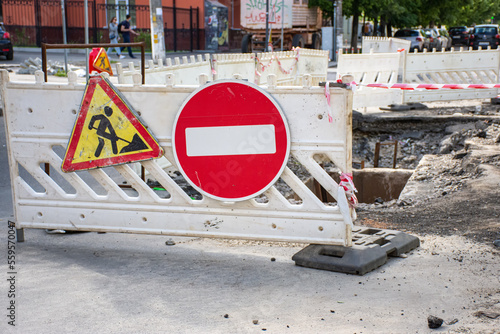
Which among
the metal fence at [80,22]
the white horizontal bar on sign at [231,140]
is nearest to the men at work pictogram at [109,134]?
the white horizontal bar on sign at [231,140]

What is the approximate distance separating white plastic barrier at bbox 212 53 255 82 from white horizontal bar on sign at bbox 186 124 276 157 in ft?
19.4

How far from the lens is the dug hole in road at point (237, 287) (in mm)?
3838

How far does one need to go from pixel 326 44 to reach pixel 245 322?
32.9 meters

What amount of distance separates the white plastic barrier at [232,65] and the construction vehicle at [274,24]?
1941cm

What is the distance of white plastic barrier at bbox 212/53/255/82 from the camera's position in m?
11.1

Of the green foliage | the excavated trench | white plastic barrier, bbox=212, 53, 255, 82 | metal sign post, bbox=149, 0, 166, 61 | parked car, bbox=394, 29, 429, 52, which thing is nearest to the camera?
the excavated trench

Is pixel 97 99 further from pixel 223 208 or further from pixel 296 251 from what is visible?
pixel 296 251

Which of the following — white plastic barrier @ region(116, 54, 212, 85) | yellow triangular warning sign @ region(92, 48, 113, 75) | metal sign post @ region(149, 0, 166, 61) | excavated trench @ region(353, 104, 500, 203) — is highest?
metal sign post @ region(149, 0, 166, 61)

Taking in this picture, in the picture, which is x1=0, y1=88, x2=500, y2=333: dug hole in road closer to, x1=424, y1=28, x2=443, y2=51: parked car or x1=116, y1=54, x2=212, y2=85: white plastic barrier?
x1=116, y1=54, x2=212, y2=85: white plastic barrier

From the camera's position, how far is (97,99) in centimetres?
496

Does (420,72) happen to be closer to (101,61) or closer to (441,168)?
(441,168)

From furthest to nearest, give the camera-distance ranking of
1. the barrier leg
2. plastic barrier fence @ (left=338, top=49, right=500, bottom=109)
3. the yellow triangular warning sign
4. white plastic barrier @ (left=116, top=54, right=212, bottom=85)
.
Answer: plastic barrier fence @ (left=338, top=49, right=500, bottom=109) → the yellow triangular warning sign → white plastic barrier @ (left=116, top=54, right=212, bottom=85) → the barrier leg

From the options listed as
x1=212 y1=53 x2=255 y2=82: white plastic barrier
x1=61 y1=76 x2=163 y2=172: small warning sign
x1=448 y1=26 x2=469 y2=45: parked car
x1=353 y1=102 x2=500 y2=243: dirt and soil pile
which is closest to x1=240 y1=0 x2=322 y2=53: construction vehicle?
x1=353 y1=102 x2=500 y2=243: dirt and soil pile

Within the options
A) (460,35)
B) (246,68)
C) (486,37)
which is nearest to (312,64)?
(246,68)
